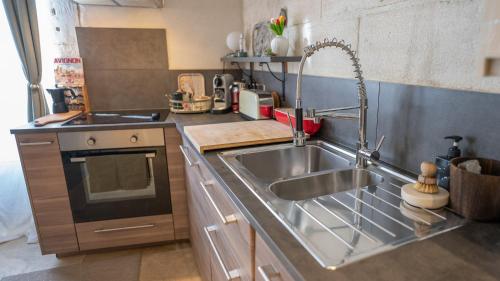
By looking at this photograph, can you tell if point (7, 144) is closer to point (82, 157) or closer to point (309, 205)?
point (82, 157)

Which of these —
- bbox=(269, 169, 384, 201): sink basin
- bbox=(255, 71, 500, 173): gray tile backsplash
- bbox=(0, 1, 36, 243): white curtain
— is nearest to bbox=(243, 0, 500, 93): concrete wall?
bbox=(255, 71, 500, 173): gray tile backsplash

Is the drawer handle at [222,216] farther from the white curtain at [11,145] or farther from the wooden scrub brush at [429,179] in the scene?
the white curtain at [11,145]

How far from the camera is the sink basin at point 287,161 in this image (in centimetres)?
134

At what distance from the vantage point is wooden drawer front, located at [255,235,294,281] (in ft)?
2.13

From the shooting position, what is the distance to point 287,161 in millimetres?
1422

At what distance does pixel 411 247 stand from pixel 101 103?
2.45 metres

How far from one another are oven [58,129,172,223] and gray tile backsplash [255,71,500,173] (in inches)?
45.2

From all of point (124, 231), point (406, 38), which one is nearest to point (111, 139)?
point (124, 231)

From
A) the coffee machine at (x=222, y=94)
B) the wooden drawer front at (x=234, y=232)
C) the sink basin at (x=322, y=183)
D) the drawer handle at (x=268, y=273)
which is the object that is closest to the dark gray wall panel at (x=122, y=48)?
the coffee machine at (x=222, y=94)

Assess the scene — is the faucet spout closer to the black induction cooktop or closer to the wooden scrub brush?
the wooden scrub brush

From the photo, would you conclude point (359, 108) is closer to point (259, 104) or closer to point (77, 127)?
point (259, 104)

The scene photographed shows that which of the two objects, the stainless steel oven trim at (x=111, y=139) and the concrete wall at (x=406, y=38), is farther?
the stainless steel oven trim at (x=111, y=139)

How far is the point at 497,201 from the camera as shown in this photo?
0.70 meters

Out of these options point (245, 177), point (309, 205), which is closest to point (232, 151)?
point (245, 177)
